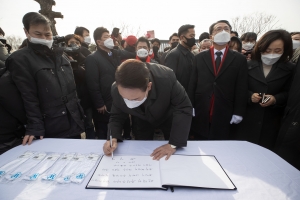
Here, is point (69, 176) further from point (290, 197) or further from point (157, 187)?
point (290, 197)

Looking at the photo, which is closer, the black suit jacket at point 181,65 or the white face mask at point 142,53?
the black suit jacket at point 181,65

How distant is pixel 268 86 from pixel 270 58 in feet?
0.98

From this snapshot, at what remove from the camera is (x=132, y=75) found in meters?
1.00

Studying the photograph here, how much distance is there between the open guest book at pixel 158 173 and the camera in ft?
2.88

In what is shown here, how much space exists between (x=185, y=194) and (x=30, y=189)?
0.81 meters

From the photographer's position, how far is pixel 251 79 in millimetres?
1882

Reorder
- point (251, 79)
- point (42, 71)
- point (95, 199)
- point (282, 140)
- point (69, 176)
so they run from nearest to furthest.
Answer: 1. point (95, 199)
2. point (69, 176)
3. point (42, 71)
4. point (282, 140)
5. point (251, 79)

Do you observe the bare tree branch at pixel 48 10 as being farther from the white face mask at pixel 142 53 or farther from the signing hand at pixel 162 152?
the signing hand at pixel 162 152

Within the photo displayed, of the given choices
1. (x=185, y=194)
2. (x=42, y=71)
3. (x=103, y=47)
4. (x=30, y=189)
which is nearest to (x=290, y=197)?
(x=185, y=194)

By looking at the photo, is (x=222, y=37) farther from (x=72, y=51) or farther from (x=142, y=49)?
(x=72, y=51)

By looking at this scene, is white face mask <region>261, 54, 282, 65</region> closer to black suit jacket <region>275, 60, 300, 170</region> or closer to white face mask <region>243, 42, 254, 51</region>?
black suit jacket <region>275, 60, 300, 170</region>

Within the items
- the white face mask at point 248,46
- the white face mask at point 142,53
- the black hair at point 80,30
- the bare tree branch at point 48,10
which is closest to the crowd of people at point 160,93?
the white face mask at point 142,53

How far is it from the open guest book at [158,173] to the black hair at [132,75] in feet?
1.67

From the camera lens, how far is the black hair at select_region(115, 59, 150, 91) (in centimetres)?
101
